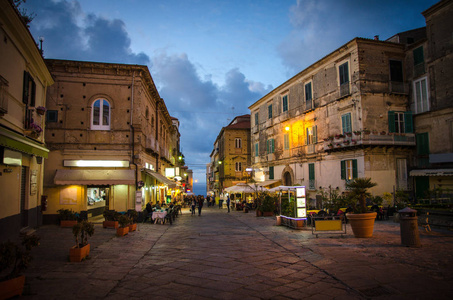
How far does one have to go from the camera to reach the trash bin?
8523 millimetres

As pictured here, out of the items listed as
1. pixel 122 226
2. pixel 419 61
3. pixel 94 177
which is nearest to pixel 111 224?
pixel 122 226

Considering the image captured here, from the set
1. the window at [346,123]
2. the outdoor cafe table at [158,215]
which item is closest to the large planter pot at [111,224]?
the outdoor cafe table at [158,215]

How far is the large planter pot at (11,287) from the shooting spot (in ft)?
15.1

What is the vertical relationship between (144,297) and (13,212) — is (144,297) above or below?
below

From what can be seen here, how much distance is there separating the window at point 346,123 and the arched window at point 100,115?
15851mm

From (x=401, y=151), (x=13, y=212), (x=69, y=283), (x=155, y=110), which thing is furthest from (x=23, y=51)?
(x=401, y=151)

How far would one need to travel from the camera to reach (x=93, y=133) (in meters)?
16.8

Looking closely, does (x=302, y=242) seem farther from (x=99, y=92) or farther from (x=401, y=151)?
(x=401, y=151)

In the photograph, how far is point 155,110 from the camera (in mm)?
24594

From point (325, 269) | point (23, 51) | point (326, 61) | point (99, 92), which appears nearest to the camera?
point (325, 269)

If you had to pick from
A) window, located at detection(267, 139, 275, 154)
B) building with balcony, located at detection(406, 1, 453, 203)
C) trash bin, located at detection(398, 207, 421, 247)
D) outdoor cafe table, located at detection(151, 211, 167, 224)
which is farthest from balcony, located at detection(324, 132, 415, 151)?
outdoor cafe table, located at detection(151, 211, 167, 224)

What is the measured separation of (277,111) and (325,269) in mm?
25644

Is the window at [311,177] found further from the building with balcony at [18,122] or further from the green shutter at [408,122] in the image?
the building with balcony at [18,122]

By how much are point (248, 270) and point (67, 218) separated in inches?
452
